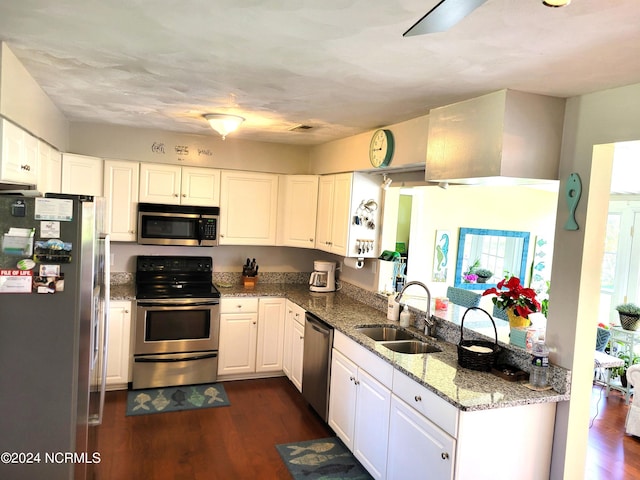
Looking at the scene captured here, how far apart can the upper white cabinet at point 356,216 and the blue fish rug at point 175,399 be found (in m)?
1.69

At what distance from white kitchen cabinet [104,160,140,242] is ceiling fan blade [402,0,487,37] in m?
3.51

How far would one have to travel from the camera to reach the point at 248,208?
15.8 ft

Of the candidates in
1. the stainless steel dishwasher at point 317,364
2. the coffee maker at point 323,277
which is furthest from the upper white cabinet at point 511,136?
the coffee maker at point 323,277

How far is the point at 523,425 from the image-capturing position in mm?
2332

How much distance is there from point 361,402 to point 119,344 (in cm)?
230

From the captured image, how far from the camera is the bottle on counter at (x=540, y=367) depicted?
2391 mm

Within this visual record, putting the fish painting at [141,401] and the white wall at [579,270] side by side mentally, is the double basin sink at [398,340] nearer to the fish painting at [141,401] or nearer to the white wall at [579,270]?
the white wall at [579,270]

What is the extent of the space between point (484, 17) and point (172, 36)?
1.22 metres

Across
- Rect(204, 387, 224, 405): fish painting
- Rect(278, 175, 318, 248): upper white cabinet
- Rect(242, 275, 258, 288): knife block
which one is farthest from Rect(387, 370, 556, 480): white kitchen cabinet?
Rect(242, 275, 258, 288): knife block

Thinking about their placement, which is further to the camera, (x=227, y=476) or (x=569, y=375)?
(x=227, y=476)

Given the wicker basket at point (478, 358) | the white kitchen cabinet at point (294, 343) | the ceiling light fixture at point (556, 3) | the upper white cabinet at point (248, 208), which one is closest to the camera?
the ceiling light fixture at point (556, 3)

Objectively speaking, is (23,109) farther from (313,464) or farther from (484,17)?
(313,464)

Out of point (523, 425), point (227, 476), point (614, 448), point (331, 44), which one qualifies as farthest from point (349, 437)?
point (331, 44)

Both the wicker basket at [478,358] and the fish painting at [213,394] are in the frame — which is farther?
the fish painting at [213,394]
